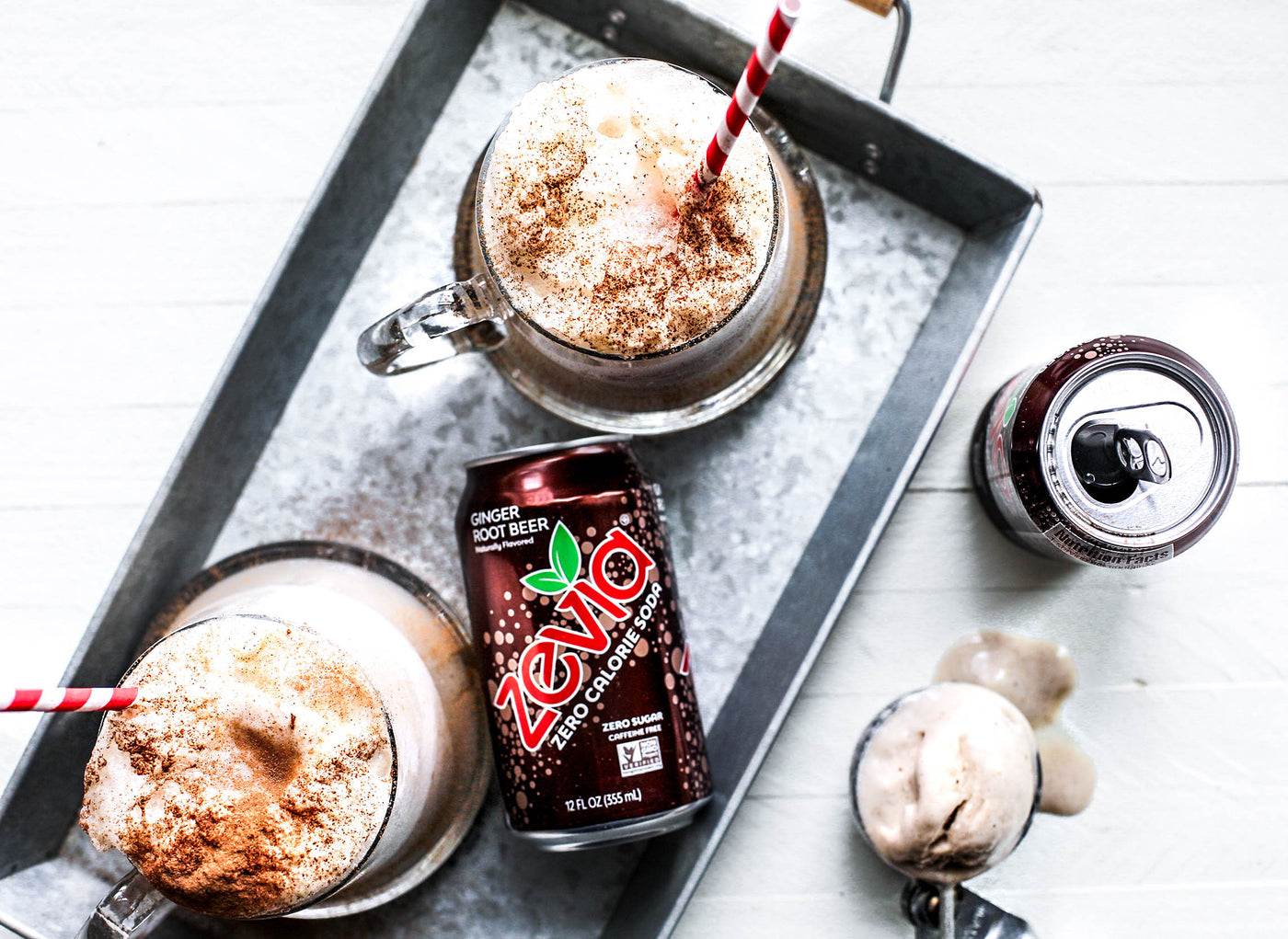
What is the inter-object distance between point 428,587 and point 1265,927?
82cm

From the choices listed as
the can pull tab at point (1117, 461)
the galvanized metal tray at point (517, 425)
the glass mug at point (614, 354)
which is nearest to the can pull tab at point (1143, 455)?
the can pull tab at point (1117, 461)

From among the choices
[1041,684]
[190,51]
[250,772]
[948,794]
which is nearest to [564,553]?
[250,772]

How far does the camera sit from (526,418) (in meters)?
0.95

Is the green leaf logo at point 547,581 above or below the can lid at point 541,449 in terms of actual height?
below

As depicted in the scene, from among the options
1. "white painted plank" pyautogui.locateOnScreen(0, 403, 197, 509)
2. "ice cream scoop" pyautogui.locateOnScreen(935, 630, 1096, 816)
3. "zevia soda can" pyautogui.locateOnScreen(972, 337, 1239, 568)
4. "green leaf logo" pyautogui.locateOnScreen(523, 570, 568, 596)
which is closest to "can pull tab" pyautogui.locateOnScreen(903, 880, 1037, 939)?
"ice cream scoop" pyautogui.locateOnScreen(935, 630, 1096, 816)

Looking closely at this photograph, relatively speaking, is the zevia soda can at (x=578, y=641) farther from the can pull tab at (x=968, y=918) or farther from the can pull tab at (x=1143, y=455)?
the can pull tab at (x=1143, y=455)

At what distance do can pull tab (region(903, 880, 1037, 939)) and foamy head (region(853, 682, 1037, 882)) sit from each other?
6cm

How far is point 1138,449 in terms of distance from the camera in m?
0.81

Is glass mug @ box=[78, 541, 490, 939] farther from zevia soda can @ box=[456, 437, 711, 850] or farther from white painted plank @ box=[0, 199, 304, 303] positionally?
white painted plank @ box=[0, 199, 304, 303]

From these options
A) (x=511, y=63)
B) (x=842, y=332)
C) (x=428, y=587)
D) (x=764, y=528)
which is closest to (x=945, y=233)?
(x=842, y=332)

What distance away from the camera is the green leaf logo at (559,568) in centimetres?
79

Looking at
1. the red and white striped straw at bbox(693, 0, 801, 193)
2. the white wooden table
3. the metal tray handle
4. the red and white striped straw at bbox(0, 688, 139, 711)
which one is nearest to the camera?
the red and white striped straw at bbox(693, 0, 801, 193)

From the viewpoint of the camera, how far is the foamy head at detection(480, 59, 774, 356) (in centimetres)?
77

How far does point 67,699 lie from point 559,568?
1.14 ft
